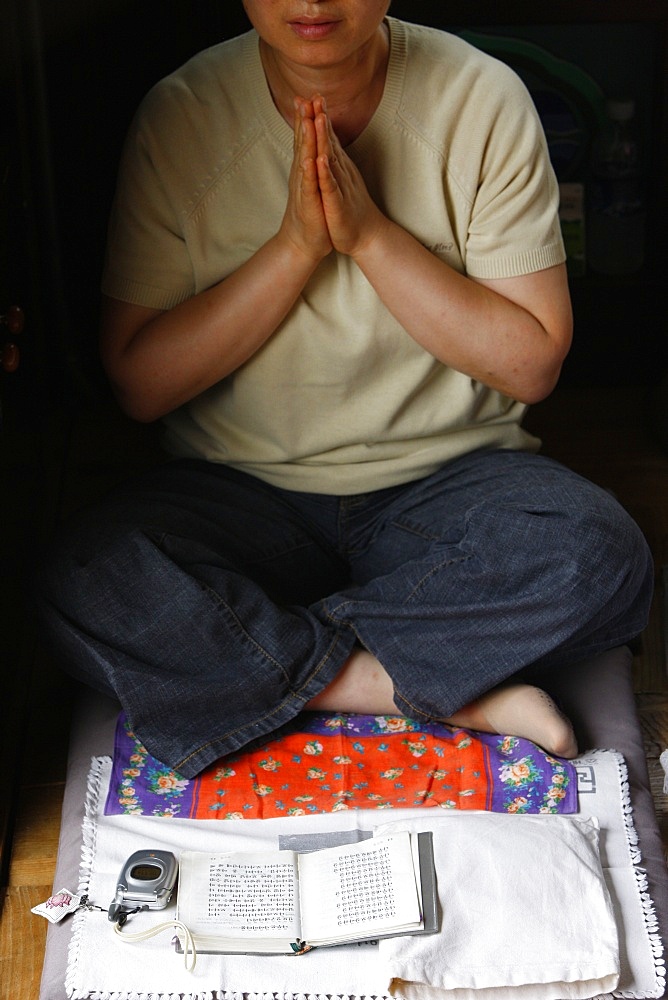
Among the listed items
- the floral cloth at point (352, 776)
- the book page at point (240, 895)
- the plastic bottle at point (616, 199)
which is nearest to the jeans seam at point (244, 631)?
the floral cloth at point (352, 776)

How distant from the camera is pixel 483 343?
166 cm

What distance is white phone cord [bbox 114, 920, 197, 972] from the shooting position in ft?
4.54

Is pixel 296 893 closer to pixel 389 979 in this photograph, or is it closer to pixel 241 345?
pixel 389 979

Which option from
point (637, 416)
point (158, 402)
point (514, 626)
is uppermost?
point (158, 402)

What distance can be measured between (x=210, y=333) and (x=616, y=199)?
103 centimetres

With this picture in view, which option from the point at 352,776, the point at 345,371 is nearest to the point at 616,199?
the point at 345,371

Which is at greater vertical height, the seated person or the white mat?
the seated person

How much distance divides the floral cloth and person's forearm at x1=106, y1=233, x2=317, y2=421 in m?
0.45

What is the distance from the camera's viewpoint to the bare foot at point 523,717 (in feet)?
5.21

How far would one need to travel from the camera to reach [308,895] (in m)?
1.44

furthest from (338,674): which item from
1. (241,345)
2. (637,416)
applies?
(637,416)

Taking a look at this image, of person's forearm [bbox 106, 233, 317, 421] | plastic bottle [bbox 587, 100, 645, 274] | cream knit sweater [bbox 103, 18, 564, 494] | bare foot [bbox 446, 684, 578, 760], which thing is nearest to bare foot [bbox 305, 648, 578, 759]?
bare foot [bbox 446, 684, 578, 760]

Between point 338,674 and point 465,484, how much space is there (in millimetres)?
310

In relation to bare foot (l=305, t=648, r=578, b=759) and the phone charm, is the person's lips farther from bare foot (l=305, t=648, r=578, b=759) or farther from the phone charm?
the phone charm
